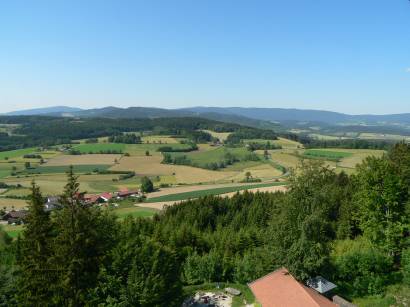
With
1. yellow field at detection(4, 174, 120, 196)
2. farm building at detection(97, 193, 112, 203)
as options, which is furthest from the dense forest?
yellow field at detection(4, 174, 120, 196)

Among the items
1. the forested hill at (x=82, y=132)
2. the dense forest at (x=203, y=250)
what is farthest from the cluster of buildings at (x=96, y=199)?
the forested hill at (x=82, y=132)

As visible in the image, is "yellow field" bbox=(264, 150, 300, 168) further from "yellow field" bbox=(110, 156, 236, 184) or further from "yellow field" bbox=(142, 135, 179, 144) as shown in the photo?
"yellow field" bbox=(142, 135, 179, 144)

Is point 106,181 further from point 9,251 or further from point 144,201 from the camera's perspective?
point 9,251

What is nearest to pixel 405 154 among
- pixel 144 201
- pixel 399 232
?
pixel 399 232

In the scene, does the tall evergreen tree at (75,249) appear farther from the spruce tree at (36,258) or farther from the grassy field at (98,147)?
the grassy field at (98,147)

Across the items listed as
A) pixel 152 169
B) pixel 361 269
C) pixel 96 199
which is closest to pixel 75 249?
pixel 361 269

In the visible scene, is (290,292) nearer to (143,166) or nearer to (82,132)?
(143,166)
